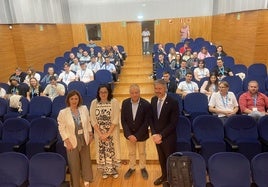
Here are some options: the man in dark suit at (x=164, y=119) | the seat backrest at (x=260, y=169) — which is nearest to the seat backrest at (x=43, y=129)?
the man in dark suit at (x=164, y=119)

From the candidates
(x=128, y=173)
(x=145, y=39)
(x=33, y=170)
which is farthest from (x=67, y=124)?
(x=145, y=39)

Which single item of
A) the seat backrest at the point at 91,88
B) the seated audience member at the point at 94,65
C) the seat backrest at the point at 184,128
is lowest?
the seat backrest at the point at 184,128

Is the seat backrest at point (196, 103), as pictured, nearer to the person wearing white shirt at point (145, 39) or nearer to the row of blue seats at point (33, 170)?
the row of blue seats at point (33, 170)

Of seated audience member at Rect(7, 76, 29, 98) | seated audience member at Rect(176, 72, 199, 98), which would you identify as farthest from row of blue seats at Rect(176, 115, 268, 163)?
seated audience member at Rect(7, 76, 29, 98)

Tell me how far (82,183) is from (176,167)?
1.69 m

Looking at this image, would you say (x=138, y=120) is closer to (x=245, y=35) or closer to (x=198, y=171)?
(x=198, y=171)

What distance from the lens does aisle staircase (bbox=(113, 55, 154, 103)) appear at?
7434mm

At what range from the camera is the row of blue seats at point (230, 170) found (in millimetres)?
2988

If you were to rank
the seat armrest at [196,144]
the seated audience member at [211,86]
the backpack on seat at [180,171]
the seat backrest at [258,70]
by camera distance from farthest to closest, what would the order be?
the seat backrest at [258,70] < the seated audience member at [211,86] < the seat armrest at [196,144] < the backpack on seat at [180,171]

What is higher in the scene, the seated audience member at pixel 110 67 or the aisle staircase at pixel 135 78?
the seated audience member at pixel 110 67

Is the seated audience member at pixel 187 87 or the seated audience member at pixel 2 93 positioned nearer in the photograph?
the seated audience member at pixel 187 87

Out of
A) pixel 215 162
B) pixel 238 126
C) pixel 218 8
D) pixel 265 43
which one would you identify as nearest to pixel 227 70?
pixel 265 43

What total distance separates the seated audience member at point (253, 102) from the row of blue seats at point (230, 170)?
4.73 feet

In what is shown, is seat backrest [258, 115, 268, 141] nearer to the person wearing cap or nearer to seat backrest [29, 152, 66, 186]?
seat backrest [29, 152, 66, 186]
